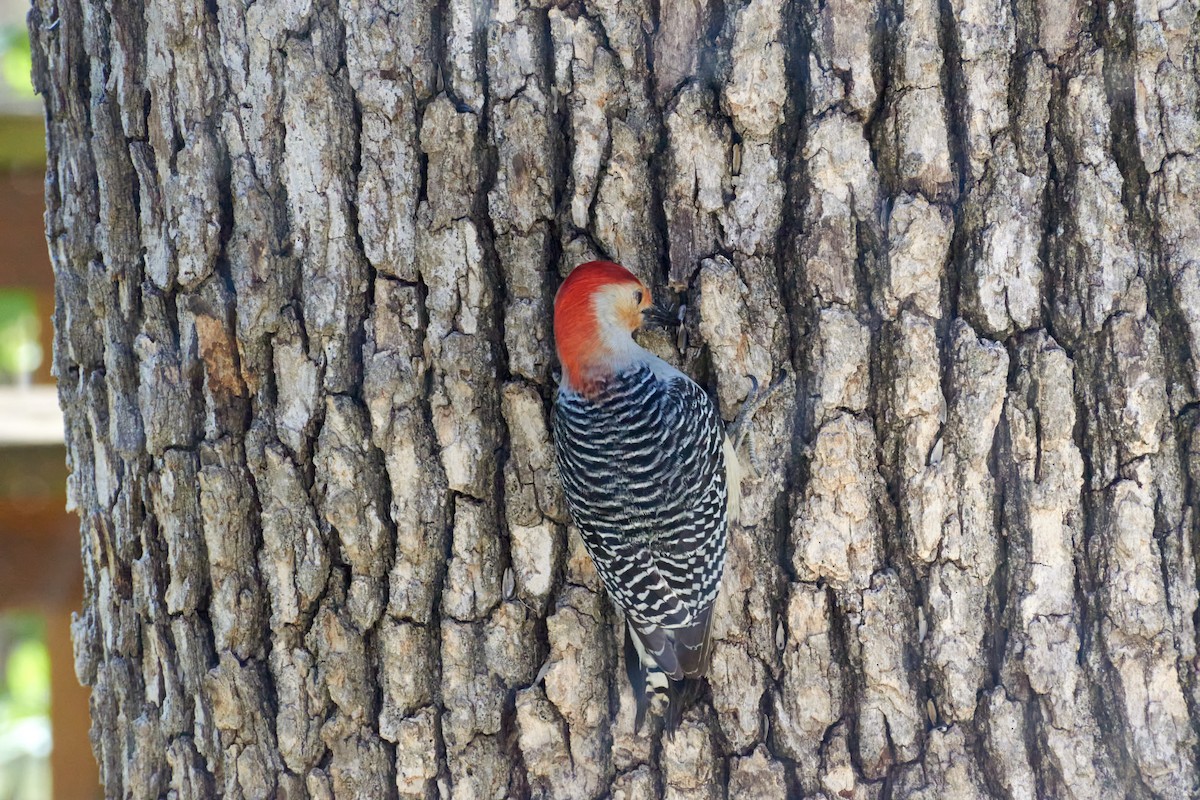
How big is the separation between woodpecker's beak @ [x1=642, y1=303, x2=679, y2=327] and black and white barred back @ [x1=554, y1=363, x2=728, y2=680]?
0.14 metres

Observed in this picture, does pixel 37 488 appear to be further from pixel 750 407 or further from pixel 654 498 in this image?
pixel 750 407

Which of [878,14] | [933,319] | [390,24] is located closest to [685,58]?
[878,14]

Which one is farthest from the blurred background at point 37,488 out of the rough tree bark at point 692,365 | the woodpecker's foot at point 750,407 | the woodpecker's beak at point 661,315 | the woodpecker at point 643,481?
the woodpecker's foot at point 750,407

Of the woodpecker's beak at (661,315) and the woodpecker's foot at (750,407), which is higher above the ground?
the woodpecker's beak at (661,315)

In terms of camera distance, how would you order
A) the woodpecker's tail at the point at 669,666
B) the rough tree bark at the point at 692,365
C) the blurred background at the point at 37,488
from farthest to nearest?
the blurred background at the point at 37,488
the woodpecker's tail at the point at 669,666
the rough tree bark at the point at 692,365

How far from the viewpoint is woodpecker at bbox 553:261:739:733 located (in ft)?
6.74

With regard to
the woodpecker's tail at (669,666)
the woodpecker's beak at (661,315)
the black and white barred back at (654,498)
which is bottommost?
the woodpecker's tail at (669,666)

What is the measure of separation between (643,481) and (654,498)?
53mm

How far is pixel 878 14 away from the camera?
6.39 feet

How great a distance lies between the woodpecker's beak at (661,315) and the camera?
6.95ft

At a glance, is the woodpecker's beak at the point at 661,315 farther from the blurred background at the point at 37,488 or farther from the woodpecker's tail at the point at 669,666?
the blurred background at the point at 37,488

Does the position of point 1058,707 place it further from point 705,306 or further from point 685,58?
point 685,58

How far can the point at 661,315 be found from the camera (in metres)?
2.13

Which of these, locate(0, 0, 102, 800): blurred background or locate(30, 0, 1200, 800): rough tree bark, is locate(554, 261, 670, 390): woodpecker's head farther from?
locate(0, 0, 102, 800): blurred background
